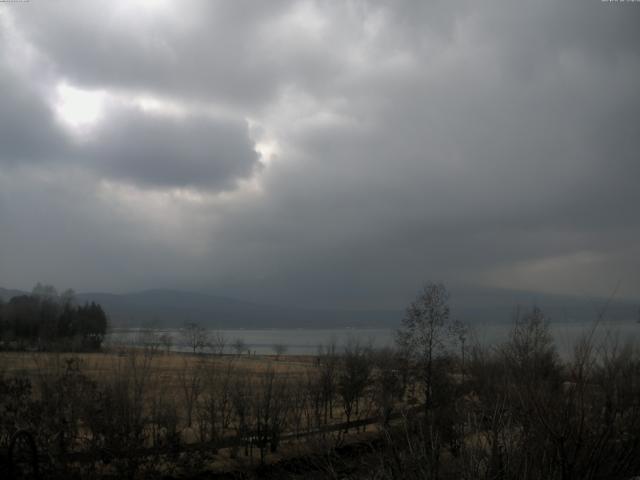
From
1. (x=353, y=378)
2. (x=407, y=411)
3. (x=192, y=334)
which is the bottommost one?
(x=192, y=334)

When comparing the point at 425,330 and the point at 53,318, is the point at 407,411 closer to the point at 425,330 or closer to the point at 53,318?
the point at 425,330

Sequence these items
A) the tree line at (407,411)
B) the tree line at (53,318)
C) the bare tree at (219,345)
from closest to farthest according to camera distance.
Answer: the tree line at (407,411) → the bare tree at (219,345) → the tree line at (53,318)

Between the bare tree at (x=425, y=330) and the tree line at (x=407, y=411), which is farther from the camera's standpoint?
the bare tree at (x=425, y=330)

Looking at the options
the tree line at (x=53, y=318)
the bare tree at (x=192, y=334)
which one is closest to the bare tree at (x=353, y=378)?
the tree line at (x=53, y=318)

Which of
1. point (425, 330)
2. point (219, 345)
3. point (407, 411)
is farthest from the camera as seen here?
point (219, 345)

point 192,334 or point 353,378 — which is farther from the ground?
point 353,378

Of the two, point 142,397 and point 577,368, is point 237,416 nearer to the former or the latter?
point 142,397

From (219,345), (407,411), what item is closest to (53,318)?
(219,345)

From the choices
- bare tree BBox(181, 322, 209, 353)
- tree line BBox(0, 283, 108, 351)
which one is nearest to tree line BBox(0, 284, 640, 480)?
tree line BBox(0, 283, 108, 351)

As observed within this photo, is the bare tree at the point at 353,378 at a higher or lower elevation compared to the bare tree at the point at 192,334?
higher

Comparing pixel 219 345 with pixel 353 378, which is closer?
pixel 353 378

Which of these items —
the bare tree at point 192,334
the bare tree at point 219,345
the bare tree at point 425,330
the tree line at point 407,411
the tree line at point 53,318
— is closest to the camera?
the tree line at point 407,411

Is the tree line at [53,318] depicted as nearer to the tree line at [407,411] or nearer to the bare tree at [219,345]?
the bare tree at [219,345]

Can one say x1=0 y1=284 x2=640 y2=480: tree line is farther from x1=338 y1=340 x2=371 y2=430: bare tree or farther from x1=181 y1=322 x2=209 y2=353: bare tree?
x1=181 y1=322 x2=209 y2=353: bare tree
